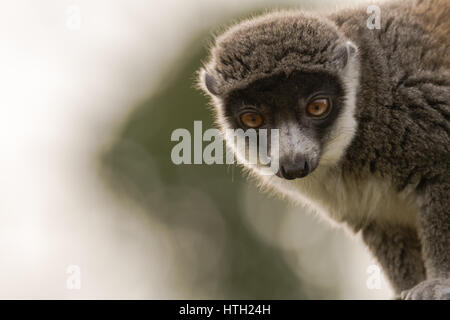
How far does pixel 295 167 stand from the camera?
24.5 feet

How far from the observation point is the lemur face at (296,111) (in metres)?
7.58

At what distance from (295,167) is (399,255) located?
80.8 inches

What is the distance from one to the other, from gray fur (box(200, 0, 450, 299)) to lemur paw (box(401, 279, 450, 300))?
0.95 feet

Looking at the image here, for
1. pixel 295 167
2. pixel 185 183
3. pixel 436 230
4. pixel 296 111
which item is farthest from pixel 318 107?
pixel 185 183

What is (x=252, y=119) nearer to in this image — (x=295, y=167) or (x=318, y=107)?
(x=318, y=107)

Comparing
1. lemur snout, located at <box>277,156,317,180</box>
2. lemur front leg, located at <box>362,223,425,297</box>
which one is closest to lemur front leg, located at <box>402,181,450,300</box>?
lemur front leg, located at <box>362,223,425,297</box>

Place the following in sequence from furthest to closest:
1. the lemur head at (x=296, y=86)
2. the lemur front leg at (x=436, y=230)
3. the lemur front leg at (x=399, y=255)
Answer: the lemur front leg at (x=399, y=255) → the lemur head at (x=296, y=86) → the lemur front leg at (x=436, y=230)

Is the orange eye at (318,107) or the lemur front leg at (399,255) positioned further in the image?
the lemur front leg at (399,255)

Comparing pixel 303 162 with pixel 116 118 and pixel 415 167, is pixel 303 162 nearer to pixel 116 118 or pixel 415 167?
pixel 415 167

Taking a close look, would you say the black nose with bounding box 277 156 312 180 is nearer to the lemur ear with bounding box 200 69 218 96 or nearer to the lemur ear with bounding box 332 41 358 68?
the lemur ear with bounding box 332 41 358 68

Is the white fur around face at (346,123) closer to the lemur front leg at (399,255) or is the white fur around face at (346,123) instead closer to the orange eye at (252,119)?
the orange eye at (252,119)

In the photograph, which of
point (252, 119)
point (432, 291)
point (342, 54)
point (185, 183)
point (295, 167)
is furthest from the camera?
point (185, 183)

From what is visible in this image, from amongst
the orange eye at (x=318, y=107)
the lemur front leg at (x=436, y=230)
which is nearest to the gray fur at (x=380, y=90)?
the lemur front leg at (x=436, y=230)

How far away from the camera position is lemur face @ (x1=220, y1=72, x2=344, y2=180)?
758 cm
